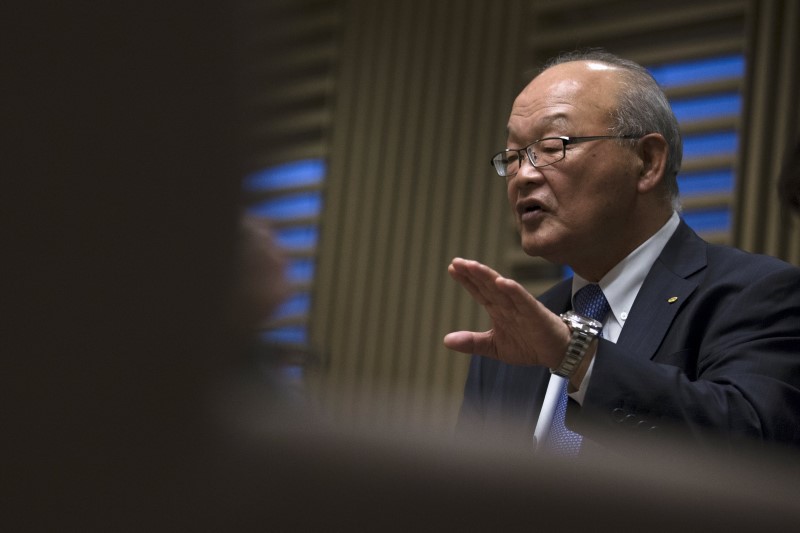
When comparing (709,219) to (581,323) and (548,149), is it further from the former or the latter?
(581,323)

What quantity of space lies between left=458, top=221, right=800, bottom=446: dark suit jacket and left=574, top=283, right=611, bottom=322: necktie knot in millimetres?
99

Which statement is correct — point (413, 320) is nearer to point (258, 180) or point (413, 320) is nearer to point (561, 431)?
point (561, 431)

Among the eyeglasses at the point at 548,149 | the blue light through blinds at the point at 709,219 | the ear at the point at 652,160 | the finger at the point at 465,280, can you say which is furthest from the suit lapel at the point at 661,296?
the blue light through blinds at the point at 709,219

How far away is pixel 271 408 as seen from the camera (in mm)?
136

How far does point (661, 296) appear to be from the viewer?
1.95 meters

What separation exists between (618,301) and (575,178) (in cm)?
35

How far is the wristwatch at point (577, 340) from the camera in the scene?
1493 mm

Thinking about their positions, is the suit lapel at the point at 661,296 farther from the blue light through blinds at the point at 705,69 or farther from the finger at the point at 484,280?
the blue light through blinds at the point at 705,69

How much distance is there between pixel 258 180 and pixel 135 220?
2 cm

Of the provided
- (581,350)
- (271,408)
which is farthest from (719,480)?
(581,350)

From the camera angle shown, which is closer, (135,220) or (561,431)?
(135,220)

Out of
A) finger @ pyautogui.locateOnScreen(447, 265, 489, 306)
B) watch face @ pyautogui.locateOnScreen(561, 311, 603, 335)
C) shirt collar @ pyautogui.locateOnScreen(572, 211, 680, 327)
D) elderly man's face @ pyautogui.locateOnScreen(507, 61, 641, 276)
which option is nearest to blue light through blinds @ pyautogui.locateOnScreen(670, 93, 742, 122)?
elderly man's face @ pyautogui.locateOnScreen(507, 61, 641, 276)

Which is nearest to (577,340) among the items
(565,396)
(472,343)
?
(472,343)

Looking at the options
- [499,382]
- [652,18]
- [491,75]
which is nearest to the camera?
[499,382]
